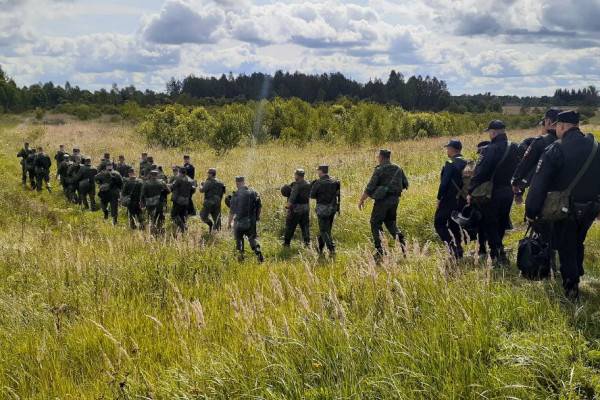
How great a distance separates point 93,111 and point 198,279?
215ft

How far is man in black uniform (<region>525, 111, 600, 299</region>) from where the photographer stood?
520 centimetres

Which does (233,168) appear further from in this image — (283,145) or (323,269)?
(323,269)

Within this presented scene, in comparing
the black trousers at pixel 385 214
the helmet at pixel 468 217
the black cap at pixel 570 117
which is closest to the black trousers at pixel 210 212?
the black trousers at pixel 385 214

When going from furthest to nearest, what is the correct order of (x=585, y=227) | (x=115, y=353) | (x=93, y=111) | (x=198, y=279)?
(x=93, y=111)
(x=198, y=279)
(x=585, y=227)
(x=115, y=353)

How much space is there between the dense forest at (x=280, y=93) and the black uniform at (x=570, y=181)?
71465 millimetres

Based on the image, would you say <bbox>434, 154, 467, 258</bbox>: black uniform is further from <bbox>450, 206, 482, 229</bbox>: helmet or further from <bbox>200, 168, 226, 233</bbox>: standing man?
<bbox>200, 168, 226, 233</bbox>: standing man

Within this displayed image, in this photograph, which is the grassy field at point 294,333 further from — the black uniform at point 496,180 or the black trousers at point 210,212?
the black trousers at point 210,212

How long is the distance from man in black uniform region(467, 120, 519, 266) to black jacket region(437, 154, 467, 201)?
0.69m

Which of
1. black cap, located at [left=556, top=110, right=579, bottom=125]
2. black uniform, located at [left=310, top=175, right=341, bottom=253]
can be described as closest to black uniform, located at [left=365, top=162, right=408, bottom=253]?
black uniform, located at [left=310, top=175, right=341, bottom=253]

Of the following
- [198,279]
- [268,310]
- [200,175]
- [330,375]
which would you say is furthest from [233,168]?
[330,375]

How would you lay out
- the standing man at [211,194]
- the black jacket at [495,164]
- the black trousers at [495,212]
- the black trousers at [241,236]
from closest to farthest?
the black jacket at [495,164]
the black trousers at [495,212]
the black trousers at [241,236]
the standing man at [211,194]

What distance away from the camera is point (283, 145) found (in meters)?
34.2

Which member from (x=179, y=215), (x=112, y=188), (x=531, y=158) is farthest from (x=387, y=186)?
(x=112, y=188)

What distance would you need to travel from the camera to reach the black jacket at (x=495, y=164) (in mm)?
7148
